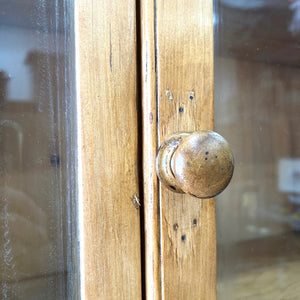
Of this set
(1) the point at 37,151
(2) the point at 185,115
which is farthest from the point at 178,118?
(1) the point at 37,151

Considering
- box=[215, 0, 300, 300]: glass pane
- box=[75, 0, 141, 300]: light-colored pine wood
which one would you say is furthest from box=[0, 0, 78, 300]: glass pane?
box=[215, 0, 300, 300]: glass pane

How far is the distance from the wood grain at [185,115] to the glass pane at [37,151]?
0.09 m

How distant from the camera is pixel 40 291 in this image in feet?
0.95

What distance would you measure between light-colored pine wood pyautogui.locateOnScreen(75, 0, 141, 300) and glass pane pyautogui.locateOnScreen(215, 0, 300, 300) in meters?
0.11

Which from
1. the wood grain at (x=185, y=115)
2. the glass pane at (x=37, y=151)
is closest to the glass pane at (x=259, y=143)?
the wood grain at (x=185, y=115)

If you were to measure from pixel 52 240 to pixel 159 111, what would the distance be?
0.15 meters

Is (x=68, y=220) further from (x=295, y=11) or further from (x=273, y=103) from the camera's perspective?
(x=295, y=11)

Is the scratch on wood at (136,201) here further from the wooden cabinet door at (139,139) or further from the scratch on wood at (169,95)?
the scratch on wood at (169,95)

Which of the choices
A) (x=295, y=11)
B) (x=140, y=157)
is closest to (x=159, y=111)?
(x=140, y=157)

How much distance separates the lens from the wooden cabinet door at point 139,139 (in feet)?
0.95

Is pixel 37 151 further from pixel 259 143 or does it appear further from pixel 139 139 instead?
pixel 259 143

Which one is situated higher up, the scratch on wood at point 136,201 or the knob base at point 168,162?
the knob base at point 168,162

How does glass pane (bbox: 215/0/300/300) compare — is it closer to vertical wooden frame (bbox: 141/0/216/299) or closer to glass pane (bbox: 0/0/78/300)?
vertical wooden frame (bbox: 141/0/216/299)

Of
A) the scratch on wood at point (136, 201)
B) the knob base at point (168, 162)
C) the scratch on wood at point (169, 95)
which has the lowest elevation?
the scratch on wood at point (136, 201)
